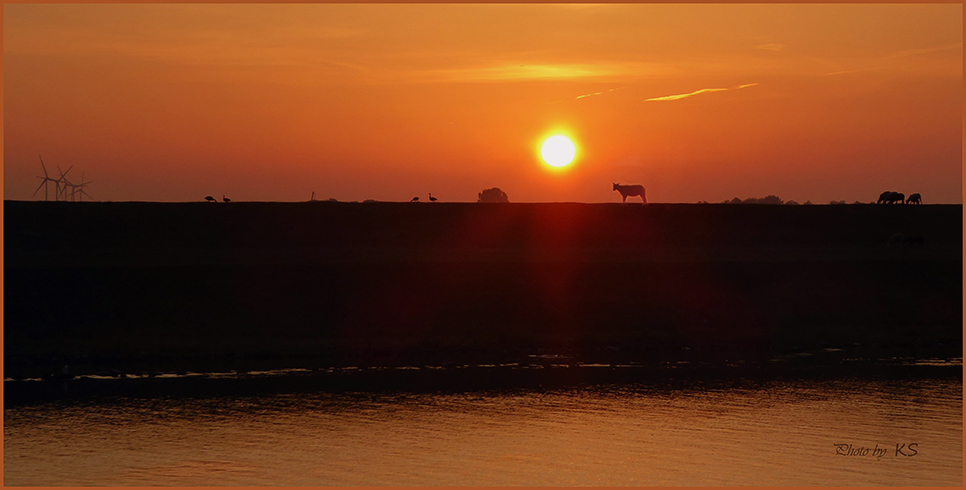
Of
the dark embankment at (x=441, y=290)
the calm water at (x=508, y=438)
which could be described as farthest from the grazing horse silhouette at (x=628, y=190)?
the calm water at (x=508, y=438)

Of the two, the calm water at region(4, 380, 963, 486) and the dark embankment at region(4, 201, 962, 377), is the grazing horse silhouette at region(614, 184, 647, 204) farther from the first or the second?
the calm water at region(4, 380, 963, 486)

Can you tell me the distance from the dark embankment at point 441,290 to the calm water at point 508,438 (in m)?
8.13

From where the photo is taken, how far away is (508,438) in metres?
26.4

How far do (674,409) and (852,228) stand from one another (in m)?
45.5

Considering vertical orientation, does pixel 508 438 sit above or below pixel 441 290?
below

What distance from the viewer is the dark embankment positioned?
140 feet

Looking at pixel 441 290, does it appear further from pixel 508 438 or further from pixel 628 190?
pixel 628 190

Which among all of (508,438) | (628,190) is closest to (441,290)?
(508,438)

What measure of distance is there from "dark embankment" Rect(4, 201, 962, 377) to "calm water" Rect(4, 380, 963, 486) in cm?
813

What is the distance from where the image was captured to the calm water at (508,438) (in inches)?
891

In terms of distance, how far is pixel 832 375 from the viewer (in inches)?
1443

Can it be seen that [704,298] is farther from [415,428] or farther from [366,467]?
[366,467]

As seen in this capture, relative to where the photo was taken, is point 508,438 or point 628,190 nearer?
point 508,438

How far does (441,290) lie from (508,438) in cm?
2427
